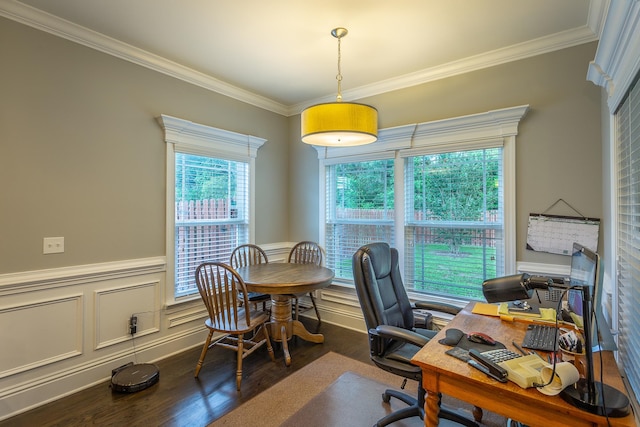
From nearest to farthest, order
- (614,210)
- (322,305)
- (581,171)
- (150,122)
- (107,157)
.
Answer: (614,210) → (581,171) → (107,157) → (150,122) → (322,305)

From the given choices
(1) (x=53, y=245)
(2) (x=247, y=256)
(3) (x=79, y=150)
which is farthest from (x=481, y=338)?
(3) (x=79, y=150)

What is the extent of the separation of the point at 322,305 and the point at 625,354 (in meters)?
2.82

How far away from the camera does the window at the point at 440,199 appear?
9.12 ft

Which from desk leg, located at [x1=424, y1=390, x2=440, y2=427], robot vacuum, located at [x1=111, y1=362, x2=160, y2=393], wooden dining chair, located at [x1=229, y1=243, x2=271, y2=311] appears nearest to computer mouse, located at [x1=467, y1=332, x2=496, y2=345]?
desk leg, located at [x1=424, y1=390, x2=440, y2=427]

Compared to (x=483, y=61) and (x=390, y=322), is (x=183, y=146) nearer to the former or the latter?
(x=390, y=322)

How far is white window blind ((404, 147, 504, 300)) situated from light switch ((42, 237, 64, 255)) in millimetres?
2939

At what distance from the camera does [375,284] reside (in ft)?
6.40

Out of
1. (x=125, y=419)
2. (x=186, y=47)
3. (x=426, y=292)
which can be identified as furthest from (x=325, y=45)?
(x=125, y=419)

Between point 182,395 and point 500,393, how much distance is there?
6.99ft

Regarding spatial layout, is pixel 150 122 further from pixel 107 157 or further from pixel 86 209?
pixel 86 209

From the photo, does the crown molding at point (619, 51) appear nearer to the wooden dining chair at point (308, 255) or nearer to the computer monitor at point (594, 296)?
the computer monitor at point (594, 296)

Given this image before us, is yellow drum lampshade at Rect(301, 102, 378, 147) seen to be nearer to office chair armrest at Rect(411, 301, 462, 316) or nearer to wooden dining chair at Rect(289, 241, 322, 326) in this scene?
office chair armrest at Rect(411, 301, 462, 316)

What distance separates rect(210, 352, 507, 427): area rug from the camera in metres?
2.05

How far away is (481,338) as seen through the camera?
1502 millimetres
